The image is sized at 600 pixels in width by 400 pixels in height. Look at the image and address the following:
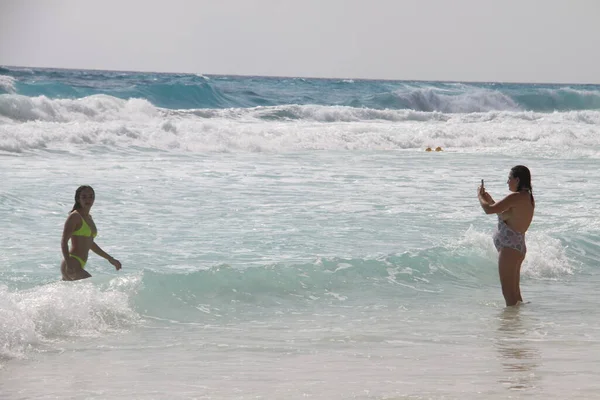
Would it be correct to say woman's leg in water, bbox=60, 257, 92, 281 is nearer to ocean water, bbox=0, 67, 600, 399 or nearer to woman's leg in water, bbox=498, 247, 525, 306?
ocean water, bbox=0, 67, 600, 399

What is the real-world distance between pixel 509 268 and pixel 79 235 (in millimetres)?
3692

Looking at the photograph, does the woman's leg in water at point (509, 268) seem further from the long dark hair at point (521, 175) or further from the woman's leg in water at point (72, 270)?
the woman's leg in water at point (72, 270)

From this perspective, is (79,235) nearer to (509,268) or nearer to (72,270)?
(72,270)

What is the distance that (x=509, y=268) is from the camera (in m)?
8.45

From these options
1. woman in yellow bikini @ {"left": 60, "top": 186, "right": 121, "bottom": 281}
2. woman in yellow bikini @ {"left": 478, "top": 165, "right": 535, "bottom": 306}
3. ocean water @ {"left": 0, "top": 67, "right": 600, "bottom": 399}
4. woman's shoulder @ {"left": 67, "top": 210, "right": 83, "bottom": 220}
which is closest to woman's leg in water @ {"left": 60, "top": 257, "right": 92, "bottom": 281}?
A: woman in yellow bikini @ {"left": 60, "top": 186, "right": 121, "bottom": 281}

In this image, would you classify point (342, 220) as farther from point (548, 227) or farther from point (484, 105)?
point (484, 105)

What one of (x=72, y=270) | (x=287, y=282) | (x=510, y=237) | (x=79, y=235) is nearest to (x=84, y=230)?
(x=79, y=235)

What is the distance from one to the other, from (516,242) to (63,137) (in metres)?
17.5

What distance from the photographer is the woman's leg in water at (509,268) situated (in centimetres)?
841

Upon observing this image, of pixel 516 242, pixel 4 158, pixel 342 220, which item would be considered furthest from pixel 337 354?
pixel 4 158

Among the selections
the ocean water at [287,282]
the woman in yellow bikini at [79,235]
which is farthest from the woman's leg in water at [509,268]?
the woman in yellow bikini at [79,235]

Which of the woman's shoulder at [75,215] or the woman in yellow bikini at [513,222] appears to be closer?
the woman in yellow bikini at [513,222]

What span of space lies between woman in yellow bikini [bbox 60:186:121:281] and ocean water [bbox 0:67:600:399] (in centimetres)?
19

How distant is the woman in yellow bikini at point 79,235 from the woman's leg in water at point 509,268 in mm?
3334
